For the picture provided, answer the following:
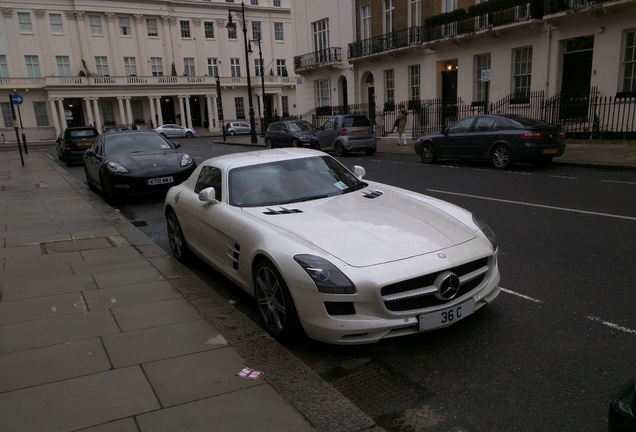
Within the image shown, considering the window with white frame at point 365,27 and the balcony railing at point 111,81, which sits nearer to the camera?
the window with white frame at point 365,27

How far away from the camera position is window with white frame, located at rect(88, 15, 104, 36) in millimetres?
52531

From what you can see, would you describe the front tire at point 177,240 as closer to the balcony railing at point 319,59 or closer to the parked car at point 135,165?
the parked car at point 135,165

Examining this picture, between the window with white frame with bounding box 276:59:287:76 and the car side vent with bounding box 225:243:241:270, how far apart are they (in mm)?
61370

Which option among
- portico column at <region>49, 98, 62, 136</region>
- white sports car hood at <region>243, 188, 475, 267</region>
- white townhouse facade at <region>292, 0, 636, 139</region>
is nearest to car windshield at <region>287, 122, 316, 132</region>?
white townhouse facade at <region>292, 0, 636, 139</region>

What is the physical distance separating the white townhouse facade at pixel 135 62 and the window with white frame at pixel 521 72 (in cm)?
2894

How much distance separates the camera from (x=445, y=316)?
3.48 meters

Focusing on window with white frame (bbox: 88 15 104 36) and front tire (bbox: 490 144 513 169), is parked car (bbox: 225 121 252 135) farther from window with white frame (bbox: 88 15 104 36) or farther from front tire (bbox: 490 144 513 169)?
front tire (bbox: 490 144 513 169)

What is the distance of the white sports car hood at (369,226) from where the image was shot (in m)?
3.57

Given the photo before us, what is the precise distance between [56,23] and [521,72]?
49102 mm

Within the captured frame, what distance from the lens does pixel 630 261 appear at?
5199 mm

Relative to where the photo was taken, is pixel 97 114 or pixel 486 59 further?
pixel 97 114

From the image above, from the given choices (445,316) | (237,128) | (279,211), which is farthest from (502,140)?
(237,128)

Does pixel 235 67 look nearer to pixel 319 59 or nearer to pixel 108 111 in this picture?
pixel 108 111

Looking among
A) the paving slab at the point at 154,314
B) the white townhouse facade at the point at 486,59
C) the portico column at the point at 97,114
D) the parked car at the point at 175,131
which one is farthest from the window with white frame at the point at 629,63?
the portico column at the point at 97,114
